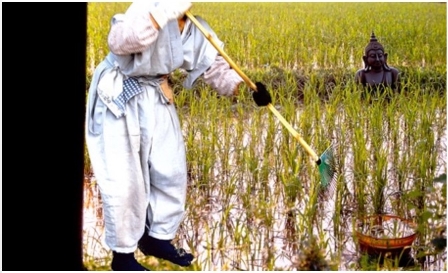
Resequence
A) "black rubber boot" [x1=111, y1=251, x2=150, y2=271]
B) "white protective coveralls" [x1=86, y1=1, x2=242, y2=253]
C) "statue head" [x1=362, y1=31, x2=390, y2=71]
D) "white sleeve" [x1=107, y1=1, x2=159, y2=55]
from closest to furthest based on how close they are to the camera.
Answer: "white sleeve" [x1=107, y1=1, x2=159, y2=55] < "white protective coveralls" [x1=86, y1=1, x2=242, y2=253] < "black rubber boot" [x1=111, y1=251, x2=150, y2=271] < "statue head" [x1=362, y1=31, x2=390, y2=71]

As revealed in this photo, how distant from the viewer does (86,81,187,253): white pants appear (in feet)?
10.4

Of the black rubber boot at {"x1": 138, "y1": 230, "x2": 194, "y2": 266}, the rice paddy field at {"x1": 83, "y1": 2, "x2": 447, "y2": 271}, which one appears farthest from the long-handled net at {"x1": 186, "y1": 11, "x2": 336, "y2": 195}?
the black rubber boot at {"x1": 138, "y1": 230, "x2": 194, "y2": 266}

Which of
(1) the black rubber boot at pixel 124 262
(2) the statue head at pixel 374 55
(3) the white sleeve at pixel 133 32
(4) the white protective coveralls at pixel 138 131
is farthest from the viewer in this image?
(2) the statue head at pixel 374 55

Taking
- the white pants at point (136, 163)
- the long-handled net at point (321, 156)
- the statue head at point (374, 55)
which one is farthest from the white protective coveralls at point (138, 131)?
the statue head at point (374, 55)

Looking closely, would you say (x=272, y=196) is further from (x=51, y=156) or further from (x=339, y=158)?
(x=51, y=156)

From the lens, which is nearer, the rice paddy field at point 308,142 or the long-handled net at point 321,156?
the long-handled net at point 321,156

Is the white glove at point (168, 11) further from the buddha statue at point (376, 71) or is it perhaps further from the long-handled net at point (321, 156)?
the buddha statue at point (376, 71)

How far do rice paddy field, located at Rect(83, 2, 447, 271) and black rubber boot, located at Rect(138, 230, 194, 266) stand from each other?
0.09 ft

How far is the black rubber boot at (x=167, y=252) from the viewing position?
334 centimetres

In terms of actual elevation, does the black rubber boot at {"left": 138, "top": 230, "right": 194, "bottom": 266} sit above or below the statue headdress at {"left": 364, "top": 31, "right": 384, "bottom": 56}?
below

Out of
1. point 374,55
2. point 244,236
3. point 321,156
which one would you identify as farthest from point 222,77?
point 374,55

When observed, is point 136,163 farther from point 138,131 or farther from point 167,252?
point 167,252

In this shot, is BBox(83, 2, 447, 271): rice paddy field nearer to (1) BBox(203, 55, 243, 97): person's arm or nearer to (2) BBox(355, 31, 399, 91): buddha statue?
(2) BBox(355, 31, 399, 91): buddha statue

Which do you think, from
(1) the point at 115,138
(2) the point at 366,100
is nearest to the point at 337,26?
(2) the point at 366,100
